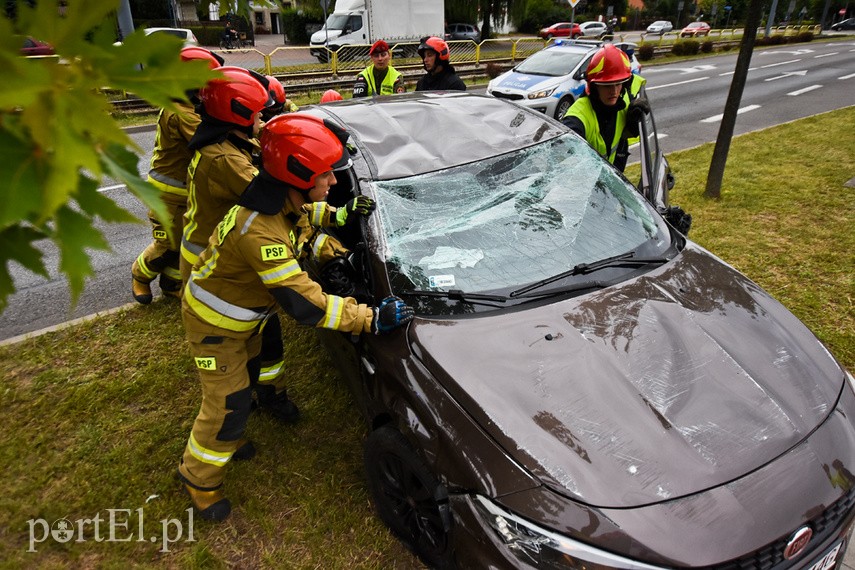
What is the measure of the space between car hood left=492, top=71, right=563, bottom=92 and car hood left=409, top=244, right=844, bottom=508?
9.23 m

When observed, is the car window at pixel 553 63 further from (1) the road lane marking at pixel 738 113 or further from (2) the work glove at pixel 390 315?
(2) the work glove at pixel 390 315

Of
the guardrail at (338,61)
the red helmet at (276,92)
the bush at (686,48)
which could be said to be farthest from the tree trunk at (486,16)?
the red helmet at (276,92)

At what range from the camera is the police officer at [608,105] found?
374 cm

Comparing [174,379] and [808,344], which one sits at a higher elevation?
[808,344]

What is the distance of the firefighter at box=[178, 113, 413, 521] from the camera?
7.57 ft

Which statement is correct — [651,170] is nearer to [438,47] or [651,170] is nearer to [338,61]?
[438,47]

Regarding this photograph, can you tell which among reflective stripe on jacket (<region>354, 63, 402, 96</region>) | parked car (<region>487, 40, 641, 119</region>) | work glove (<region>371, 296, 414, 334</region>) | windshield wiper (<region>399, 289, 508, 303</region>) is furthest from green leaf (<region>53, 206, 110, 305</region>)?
parked car (<region>487, 40, 641, 119</region>)

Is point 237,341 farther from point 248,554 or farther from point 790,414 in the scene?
point 790,414

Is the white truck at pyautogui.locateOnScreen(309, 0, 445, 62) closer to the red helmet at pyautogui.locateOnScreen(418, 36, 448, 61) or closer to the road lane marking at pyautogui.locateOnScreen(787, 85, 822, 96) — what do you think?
the road lane marking at pyautogui.locateOnScreen(787, 85, 822, 96)

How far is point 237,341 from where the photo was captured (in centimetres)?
262

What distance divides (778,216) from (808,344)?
4.34 m

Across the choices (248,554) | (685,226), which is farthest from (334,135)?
(685,226)

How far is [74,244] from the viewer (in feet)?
2.81

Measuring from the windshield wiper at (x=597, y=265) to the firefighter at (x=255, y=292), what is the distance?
0.55m
